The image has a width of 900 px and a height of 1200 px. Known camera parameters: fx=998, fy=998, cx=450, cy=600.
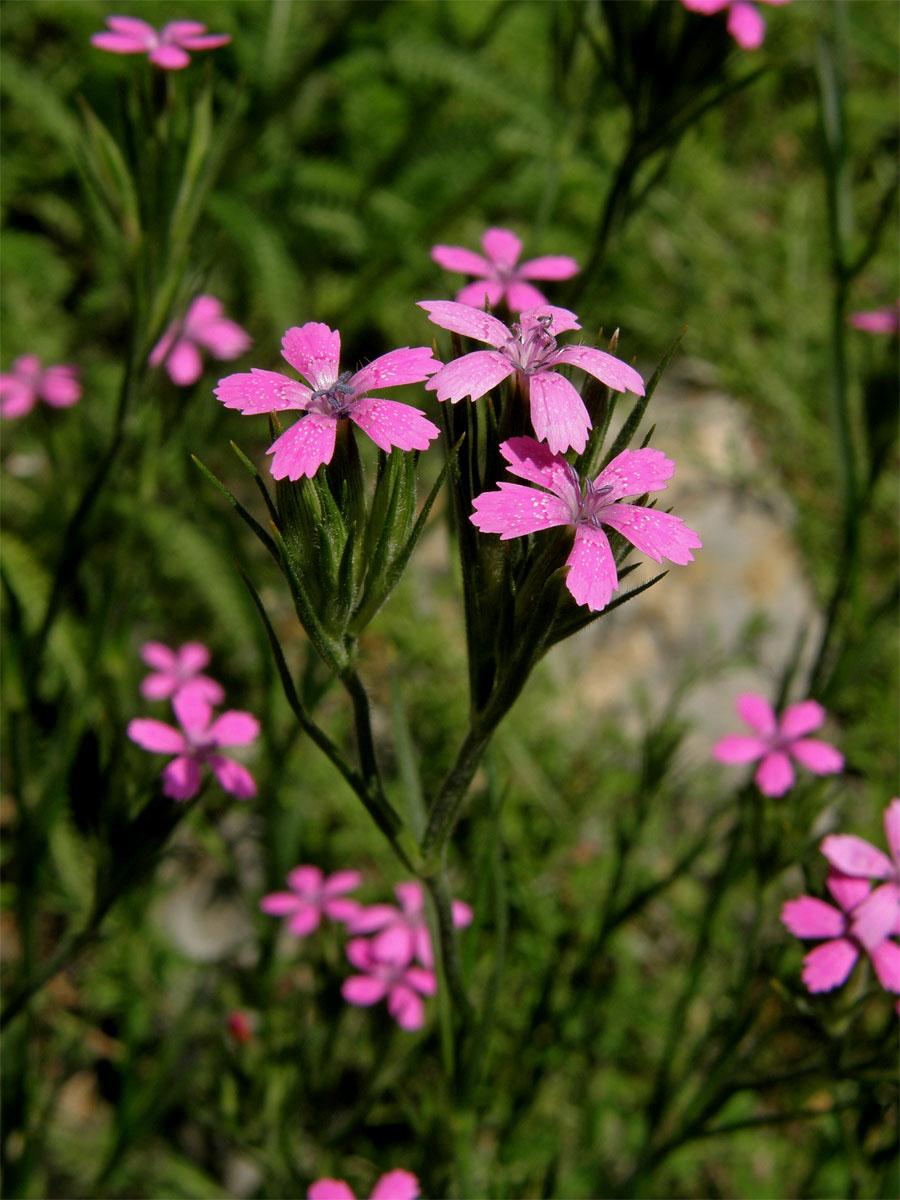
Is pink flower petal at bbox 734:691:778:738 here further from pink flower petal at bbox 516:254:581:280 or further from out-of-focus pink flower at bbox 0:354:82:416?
out-of-focus pink flower at bbox 0:354:82:416

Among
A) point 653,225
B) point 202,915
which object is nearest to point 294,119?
point 653,225

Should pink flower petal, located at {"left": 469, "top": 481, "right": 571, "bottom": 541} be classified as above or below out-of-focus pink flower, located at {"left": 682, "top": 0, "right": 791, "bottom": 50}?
below

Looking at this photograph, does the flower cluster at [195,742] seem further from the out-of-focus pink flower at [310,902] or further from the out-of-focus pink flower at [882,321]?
the out-of-focus pink flower at [882,321]

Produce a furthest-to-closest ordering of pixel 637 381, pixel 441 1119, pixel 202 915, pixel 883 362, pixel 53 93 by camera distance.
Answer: pixel 53 93
pixel 202 915
pixel 883 362
pixel 441 1119
pixel 637 381

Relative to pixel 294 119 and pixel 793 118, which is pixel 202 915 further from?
pixel 793 118

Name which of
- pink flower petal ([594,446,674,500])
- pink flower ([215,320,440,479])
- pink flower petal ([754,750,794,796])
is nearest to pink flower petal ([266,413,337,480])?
pink flower ([215,320,440,479])

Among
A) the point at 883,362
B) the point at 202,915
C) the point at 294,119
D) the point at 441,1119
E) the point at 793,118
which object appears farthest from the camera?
the point at 793,118

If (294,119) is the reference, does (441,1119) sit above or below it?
below
